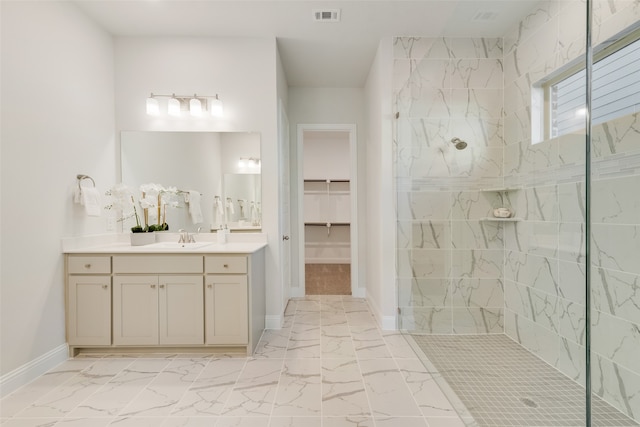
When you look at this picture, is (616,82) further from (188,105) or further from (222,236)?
(188,105)

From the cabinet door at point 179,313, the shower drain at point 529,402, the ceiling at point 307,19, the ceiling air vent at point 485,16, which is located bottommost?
the shower drain at point 529,402

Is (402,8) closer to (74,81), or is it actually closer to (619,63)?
(619,63)

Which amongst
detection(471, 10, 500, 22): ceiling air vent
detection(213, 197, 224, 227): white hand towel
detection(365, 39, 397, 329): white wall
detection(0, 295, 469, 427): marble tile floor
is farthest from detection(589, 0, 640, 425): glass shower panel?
detection(213, 197, 224, 227): white hand towel

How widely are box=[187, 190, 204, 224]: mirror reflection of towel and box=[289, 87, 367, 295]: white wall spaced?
133 cm

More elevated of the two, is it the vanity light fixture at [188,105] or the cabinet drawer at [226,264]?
the vanity light fixture at [188,105]

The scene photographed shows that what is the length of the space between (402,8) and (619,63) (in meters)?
1.61

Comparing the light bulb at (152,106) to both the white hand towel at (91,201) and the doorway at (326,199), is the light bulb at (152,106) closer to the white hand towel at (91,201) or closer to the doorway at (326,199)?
the white hand towel at (91,201)

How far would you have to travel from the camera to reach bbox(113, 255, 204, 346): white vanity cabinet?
2424 mm

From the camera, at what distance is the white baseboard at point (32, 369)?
1938mm

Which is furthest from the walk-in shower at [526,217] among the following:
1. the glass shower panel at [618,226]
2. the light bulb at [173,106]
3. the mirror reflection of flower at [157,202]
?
the mirror reflection of flower at [157,202]

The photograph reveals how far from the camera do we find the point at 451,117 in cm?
254

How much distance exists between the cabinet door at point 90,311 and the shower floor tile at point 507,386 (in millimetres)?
2407

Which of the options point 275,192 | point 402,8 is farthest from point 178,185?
point 402,8

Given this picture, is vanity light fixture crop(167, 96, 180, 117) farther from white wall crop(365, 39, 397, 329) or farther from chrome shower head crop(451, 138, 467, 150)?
chrome shower head crop(451, 138, 467, 150)
